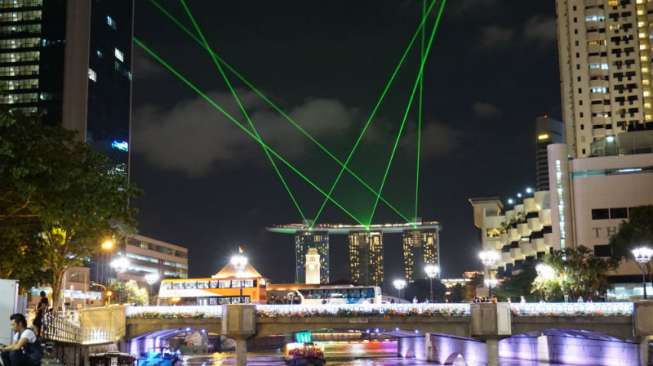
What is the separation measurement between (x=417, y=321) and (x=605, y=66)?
97.9 meters

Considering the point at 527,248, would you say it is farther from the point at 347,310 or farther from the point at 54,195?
the point at 54,195

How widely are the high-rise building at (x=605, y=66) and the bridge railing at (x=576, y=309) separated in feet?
299

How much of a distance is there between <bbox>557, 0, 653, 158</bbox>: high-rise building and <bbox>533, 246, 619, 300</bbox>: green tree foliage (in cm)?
6510

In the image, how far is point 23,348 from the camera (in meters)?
17.9

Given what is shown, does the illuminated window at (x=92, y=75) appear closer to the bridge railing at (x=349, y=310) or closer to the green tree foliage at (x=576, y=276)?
the bridge railing at (x=349, y=310)

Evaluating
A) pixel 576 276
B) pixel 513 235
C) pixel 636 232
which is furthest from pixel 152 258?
pixel 636 232

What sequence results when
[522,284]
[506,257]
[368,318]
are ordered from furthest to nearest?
[506,257] < [522,284] < [368,318]

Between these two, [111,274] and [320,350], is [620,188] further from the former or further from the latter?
[111,274]

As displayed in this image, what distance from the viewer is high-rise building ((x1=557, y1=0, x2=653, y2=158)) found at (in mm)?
136375

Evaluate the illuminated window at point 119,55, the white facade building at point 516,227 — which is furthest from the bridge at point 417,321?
the illuminated window at point 119,55

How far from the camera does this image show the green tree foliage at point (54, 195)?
3278cm

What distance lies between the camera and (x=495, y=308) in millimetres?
52875

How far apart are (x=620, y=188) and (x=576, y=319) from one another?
47.6m

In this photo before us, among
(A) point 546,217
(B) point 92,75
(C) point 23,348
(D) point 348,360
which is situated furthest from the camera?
(B) point 92,75
